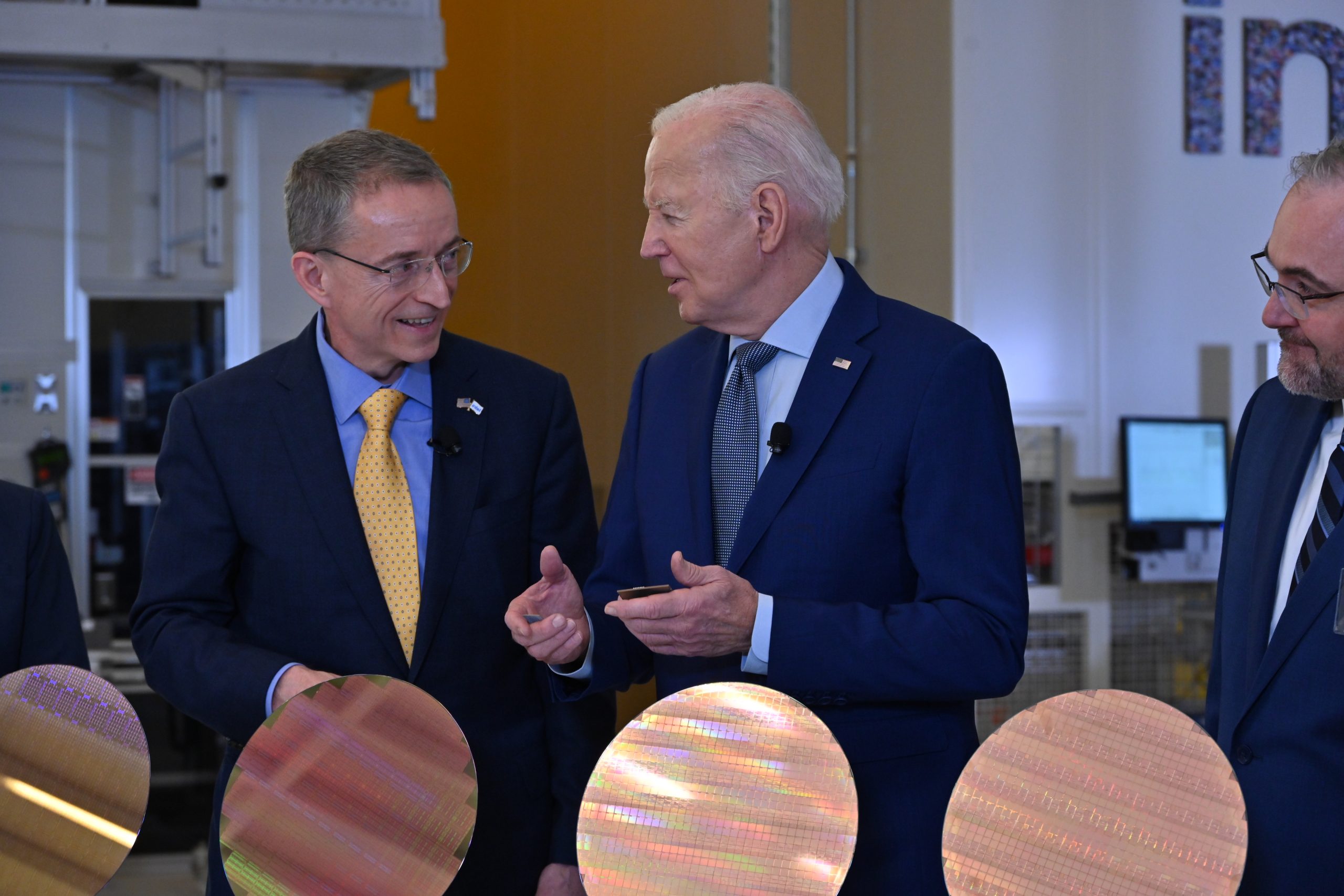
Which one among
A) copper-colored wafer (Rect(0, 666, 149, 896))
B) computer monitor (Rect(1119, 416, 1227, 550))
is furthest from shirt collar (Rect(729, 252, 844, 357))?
computer monitor (Rect(1119, 416, 1227, 550))

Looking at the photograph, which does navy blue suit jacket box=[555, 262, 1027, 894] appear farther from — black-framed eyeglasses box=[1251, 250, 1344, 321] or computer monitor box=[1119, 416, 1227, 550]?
computer monitor box=[1119, 416, 1227, 550]

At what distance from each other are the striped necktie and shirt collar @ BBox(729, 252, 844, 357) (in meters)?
0.66

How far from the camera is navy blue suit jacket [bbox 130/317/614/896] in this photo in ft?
5.95

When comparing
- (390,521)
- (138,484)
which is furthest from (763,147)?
(138,484)

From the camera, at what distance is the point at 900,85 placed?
4.83 meters

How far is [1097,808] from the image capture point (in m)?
1.28

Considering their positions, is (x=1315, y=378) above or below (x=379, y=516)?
above

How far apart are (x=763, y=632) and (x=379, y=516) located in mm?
617

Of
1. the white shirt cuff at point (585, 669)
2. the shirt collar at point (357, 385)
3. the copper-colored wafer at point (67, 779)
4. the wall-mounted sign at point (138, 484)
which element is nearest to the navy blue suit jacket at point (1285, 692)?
the white shirt cuff at point (585, 669)

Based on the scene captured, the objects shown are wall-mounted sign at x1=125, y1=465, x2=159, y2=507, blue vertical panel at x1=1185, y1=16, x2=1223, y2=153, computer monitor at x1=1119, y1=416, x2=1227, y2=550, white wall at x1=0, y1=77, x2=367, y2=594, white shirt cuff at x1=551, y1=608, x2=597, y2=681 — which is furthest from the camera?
wall-mounted sign at x1=125, y1=465, x2=159, y2=507

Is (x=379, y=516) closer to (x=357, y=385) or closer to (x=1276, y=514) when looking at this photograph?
(x=357, y=385)

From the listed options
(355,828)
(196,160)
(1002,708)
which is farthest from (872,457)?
(196,160)

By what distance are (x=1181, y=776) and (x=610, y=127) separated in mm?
5224

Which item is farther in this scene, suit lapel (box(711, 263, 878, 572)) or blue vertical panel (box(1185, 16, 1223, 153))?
blue vertical panel (box(1185, 16, 1223, 153))
